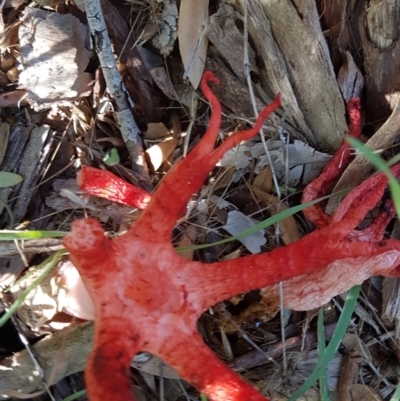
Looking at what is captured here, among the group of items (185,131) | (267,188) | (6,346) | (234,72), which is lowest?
(6,346)

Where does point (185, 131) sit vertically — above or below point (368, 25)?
below

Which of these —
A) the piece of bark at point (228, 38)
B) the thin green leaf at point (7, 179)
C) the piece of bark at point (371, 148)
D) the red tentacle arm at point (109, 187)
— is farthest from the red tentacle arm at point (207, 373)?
the piece of bark at point (228, 38)

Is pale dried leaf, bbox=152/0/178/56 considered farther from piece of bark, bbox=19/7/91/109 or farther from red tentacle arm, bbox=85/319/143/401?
red tentacle arm, bbox=85/319/143/401

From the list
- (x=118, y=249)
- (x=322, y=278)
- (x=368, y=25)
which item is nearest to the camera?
(x=118, y=249)

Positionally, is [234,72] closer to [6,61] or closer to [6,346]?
[6,61]

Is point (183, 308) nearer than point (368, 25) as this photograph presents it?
Yes

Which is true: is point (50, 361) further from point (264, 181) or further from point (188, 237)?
point (264, 181)

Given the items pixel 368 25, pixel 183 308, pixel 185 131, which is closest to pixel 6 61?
pixel 185 131

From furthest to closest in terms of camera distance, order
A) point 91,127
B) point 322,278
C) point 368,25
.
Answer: point 91,127 < point 368,25 < point 322,278
